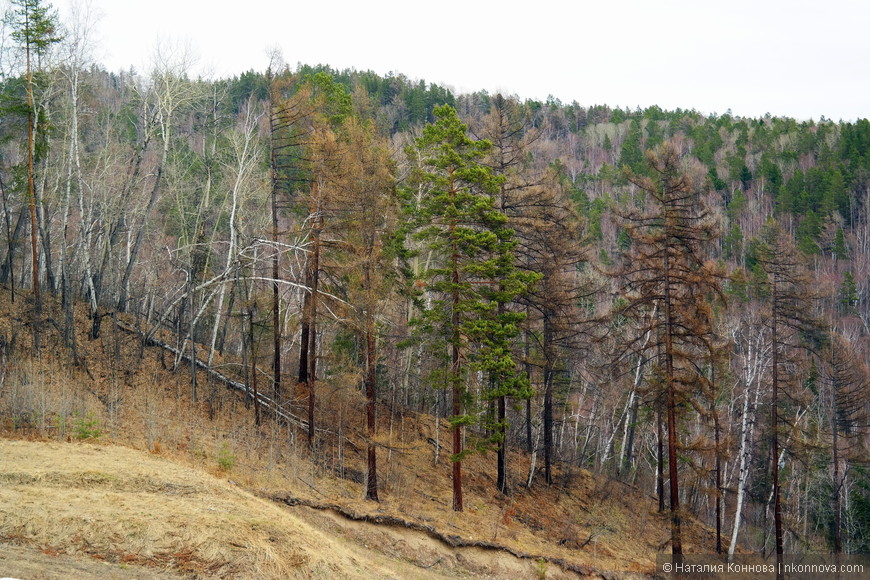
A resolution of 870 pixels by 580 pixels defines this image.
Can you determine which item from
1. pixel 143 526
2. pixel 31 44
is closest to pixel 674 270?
pixel 143 526

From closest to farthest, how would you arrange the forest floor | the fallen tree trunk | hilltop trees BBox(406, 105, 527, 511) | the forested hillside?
the forest floor, the forested hillside, hilltop trees BBox(406, 105, 527, 511), the fallen tree trunk

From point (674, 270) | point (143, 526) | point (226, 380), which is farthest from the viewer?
point (226, 380)

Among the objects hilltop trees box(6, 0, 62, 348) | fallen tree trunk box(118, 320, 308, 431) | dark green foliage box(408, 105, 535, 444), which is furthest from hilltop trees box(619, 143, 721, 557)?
hilltop trees box(6, 0, 62, 348)

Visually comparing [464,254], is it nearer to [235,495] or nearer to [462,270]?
[462,270]

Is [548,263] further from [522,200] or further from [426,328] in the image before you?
[426,328]

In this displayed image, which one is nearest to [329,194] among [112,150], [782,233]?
[782,233]

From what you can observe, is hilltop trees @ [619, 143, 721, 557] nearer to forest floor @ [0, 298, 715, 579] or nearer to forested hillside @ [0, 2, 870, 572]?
forested hillside @ [0, 2, 870, 572]

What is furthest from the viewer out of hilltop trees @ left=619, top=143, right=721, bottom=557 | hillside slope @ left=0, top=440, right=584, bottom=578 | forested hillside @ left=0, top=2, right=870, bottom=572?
forested hillside @ left=0, top=2, right=870, bottom=572

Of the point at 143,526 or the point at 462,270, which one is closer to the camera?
the point at 143,526

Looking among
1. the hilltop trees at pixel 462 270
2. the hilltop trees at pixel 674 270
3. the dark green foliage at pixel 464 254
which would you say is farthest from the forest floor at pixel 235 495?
the hilltop trees at pixel 674 270

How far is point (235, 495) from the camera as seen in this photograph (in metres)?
14.5

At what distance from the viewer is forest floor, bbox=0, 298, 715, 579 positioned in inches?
465

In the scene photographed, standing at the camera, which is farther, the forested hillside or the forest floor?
the forested hillside

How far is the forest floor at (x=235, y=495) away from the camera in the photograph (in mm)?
11812
